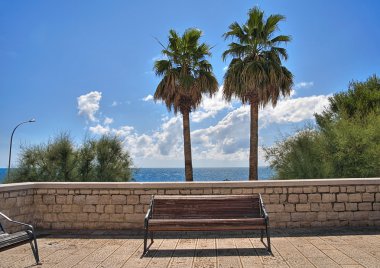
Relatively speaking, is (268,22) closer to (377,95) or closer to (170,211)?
(377,95)

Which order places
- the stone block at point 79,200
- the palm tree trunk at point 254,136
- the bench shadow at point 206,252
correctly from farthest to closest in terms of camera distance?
the palm tree trunk at point 254,136 → the stone block at point 79,200 → the bench shadow at point 206,252

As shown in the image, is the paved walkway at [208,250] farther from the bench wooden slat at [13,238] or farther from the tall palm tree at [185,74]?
the tall palm tree at [185,74]

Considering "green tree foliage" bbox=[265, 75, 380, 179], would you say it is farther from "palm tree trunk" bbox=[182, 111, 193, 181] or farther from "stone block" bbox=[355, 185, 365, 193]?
"stone block" bbox=[355, 185, 365, 193]

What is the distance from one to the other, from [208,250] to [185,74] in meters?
14.3

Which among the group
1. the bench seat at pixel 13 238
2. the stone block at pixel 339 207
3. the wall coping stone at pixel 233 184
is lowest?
the bench seat at pixel 13 238

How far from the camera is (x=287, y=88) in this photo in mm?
18922

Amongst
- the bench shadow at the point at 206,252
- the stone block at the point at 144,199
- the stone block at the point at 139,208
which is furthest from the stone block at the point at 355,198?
the stone block at the point at 139,208

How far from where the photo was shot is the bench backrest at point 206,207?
6797 millimetres

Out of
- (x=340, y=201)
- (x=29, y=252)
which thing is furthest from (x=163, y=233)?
(x=340, y=201)

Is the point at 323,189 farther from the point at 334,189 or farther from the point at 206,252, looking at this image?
the point at 206,252

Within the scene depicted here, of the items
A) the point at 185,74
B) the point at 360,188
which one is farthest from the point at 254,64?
the point at 360,188

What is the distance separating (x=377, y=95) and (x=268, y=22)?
35.2 feet

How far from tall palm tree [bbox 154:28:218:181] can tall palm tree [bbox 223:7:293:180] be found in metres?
1.52

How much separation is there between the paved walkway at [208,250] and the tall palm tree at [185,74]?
1233cm
